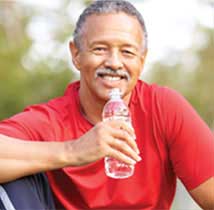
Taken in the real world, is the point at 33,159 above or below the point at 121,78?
below

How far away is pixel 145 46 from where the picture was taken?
299cm

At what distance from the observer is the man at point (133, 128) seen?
2848mm

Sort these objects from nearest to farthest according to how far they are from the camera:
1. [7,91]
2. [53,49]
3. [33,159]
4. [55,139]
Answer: [33,159] → [55,139] → [7,91] → [53,49]

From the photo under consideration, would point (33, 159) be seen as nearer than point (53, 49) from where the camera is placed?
Yes

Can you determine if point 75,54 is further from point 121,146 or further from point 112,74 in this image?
point 121,146

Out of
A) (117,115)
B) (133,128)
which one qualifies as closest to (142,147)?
(133,128)

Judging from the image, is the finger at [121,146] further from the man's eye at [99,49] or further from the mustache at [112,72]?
the man's eye at [99,49]

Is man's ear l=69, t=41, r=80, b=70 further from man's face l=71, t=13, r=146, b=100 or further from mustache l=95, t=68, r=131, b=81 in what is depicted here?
mustache l=95, t=68, r=131, b=81

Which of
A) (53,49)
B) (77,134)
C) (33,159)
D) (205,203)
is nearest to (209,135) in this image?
(205,203)

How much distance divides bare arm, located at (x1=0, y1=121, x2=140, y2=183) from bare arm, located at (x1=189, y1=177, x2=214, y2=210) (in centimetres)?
36

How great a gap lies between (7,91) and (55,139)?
605cm

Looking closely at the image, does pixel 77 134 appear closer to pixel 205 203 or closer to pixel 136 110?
pixel 136 110

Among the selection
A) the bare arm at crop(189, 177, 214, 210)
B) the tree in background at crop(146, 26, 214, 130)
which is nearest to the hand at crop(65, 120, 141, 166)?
the bare arm at crop(189, 177, 214, 210)

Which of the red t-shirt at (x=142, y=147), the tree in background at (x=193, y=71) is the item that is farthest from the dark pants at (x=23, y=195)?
the tree in background at (x=193, y=71)
